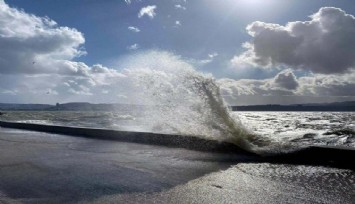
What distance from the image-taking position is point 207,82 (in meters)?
12.1

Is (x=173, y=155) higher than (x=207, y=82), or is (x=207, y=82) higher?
(x=207, y=82)

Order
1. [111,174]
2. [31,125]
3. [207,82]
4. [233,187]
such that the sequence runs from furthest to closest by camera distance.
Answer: [31,125] → [207,82] → [111,174] → [233,187]

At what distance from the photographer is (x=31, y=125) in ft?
54.6

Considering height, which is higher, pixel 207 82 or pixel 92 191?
pixel 207 82

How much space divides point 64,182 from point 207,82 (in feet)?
28.3

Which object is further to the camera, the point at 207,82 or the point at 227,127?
the point at 207,82

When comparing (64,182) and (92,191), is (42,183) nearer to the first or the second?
(64,182)

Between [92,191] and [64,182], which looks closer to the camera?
[92,191]

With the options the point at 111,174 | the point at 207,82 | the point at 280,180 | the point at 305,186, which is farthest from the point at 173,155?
the point at 207,82

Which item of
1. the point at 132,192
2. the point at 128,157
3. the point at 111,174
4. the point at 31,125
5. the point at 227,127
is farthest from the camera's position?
the point at 31,125

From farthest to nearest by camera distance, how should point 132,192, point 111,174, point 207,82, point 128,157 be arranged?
point 207,82 → point 128,157 → point 111,174 → point 132,192

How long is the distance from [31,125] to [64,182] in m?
14.0

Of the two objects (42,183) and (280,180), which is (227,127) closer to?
(280,180)

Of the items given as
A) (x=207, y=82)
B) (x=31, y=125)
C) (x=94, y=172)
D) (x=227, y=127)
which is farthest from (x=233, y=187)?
(x=31, y=125)
